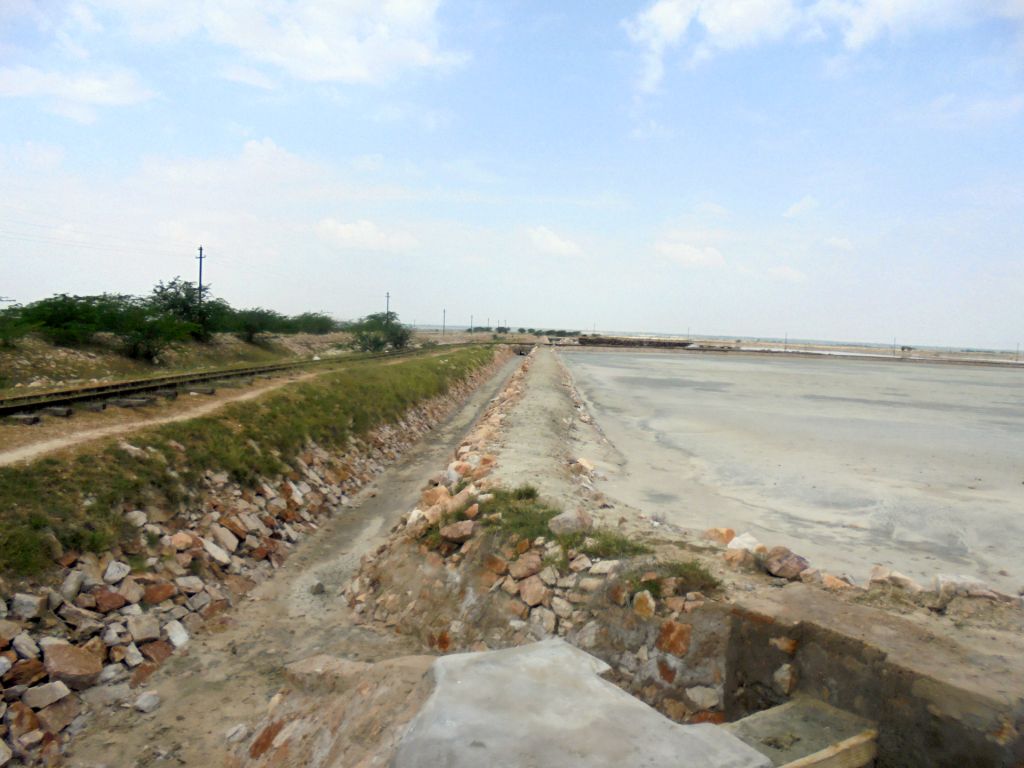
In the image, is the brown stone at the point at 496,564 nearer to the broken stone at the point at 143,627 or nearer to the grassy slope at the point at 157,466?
the broken stone at the point at 143,627

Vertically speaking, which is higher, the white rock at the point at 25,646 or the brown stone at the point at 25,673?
the white rock at the point at 25,646

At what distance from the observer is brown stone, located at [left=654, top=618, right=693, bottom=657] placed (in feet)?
19.0

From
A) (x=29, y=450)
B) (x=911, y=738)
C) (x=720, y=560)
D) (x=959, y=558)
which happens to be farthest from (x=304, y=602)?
(x=959, y=558)

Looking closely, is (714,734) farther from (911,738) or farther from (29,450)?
(29,450)

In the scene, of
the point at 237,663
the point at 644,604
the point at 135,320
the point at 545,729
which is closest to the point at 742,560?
the point at 644,604

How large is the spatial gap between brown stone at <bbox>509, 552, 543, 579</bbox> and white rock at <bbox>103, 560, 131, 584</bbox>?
15.5ft

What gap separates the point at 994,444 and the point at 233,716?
2334cm

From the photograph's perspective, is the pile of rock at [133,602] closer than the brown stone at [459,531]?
Yes

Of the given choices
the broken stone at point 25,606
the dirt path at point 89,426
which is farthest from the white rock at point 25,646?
the dirt path at point 89,426

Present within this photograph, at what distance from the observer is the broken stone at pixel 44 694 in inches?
224

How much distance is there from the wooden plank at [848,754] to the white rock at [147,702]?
232 inches

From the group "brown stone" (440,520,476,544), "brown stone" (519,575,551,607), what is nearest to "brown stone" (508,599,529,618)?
"brown stone" (519,575,551,607)

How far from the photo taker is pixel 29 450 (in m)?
9.38

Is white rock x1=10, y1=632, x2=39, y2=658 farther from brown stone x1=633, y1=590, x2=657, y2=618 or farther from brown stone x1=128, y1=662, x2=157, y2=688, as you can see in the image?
brown stone x1=633, y1=590, x2=657, y2=618
